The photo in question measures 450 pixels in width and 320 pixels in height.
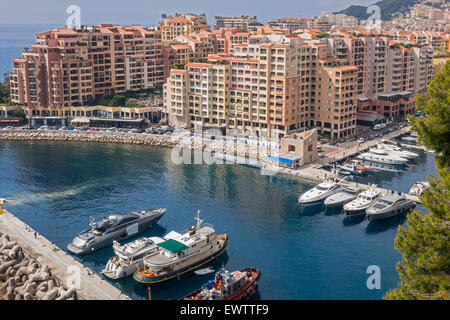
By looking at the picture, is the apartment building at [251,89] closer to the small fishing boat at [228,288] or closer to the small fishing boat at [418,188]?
the small fishing boat at [418,188]

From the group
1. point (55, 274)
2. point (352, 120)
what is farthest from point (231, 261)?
point (352, 120)

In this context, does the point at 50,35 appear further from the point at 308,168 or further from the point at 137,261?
the point at 137,261

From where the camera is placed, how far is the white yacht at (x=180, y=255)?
42906mm

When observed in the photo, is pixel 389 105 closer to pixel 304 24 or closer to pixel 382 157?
pixel 382 157

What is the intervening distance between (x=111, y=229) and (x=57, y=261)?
848cm

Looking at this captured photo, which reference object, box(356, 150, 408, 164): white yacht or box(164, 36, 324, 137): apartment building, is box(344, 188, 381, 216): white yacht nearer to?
box(356, 150, 408, 164): white yacht

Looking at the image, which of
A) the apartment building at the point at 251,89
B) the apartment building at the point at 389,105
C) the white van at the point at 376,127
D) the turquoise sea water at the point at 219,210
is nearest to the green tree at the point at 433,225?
the turquoise sea water at the point at 219,210

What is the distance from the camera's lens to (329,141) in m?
88.0

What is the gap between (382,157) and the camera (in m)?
79.0

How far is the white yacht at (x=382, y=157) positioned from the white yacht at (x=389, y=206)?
62.6 ft

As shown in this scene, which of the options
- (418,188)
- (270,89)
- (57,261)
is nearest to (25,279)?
(57,261)

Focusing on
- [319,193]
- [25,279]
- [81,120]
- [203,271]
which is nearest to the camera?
[25,279]

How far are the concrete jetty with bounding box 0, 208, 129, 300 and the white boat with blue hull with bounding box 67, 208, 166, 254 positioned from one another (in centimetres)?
279

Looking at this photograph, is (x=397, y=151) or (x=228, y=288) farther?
(x=397, y=151)
